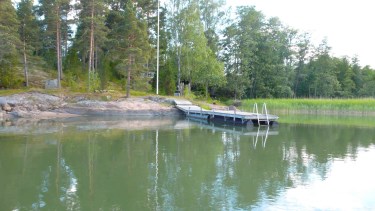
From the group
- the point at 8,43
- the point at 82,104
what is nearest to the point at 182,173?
the point at 82,104

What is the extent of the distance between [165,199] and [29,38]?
3408 centimetres

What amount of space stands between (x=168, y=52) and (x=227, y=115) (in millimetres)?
20388

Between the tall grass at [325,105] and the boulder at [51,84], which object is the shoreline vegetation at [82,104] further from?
the boulder at [51,84]

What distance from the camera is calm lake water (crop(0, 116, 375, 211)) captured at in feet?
27.2

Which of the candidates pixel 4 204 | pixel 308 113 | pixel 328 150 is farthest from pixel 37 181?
pixel 308 113

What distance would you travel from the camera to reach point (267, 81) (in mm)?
57000

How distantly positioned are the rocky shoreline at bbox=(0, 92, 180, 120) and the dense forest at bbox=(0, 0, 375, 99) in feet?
7.27

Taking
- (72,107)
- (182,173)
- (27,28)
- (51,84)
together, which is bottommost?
(182,173)

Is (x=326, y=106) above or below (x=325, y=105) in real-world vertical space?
below

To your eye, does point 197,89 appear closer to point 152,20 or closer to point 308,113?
point 152,20

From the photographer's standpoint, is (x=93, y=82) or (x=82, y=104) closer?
(x=82, y=104)

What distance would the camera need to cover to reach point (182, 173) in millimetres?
11102

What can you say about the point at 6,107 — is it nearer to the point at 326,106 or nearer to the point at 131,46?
the point at 131,46

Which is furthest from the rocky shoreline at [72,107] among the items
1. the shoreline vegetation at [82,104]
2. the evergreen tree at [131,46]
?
the evergreen tree at [131,46]
